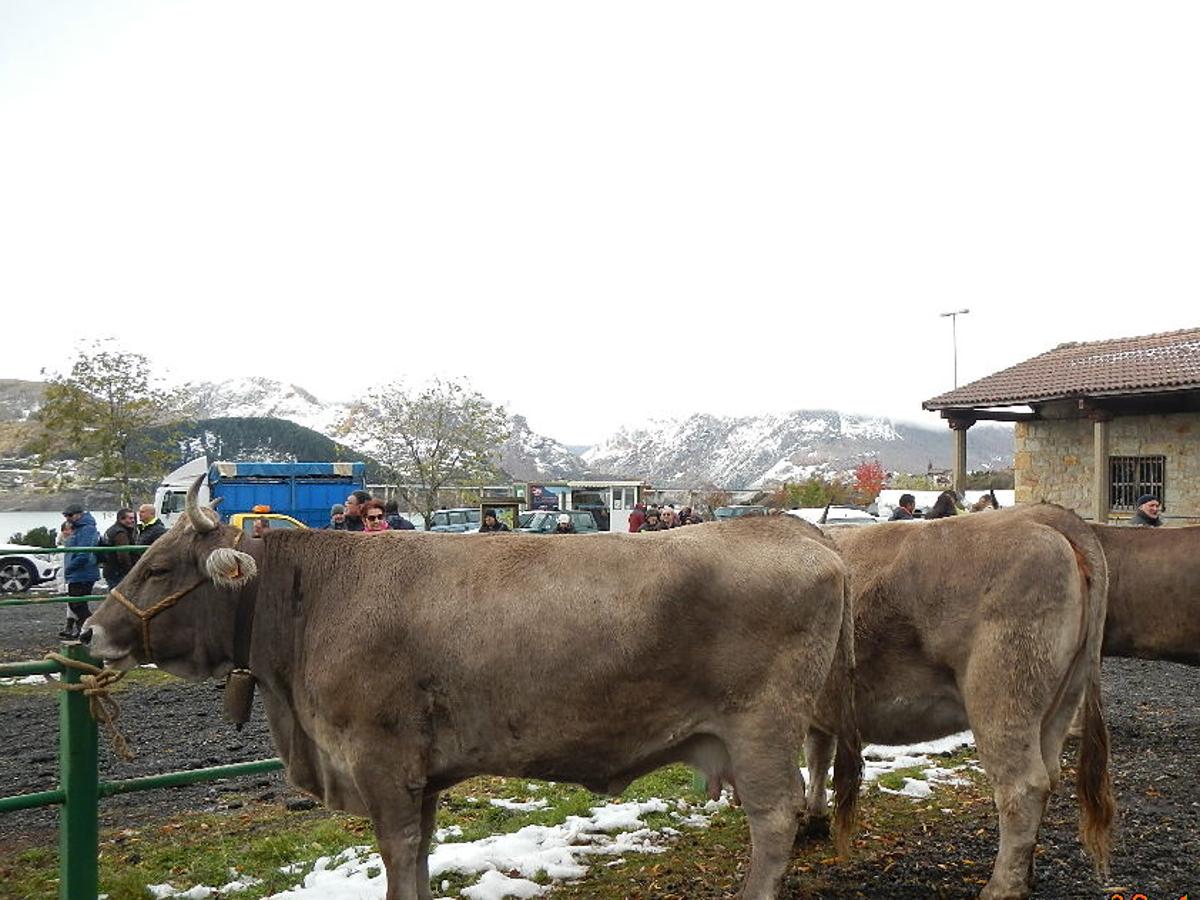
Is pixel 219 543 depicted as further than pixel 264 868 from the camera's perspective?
No

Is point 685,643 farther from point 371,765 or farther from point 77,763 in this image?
point 77,763

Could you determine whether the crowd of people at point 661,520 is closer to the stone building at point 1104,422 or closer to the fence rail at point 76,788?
the stone building at point 1104,422

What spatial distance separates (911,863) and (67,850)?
158 inches

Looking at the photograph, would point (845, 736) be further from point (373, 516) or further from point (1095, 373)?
point (1095, 373)

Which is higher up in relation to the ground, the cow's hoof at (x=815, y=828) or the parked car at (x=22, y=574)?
the cow's hoof at (x=815, y=828)

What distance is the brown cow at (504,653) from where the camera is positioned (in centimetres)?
390

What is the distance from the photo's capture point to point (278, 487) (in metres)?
29.8

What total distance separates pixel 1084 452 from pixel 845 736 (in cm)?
2028

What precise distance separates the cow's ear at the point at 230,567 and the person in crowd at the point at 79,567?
32.4 feet

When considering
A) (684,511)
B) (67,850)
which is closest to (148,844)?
(67,850)

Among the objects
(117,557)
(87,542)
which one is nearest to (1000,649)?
(117,557)

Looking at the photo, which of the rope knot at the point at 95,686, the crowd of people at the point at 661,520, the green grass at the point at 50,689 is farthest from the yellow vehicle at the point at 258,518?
the crowd of people at the point at 661,520

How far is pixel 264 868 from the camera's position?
16.2 feet

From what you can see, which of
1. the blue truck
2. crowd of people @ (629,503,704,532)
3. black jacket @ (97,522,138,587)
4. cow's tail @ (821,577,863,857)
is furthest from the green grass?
the blue truck
